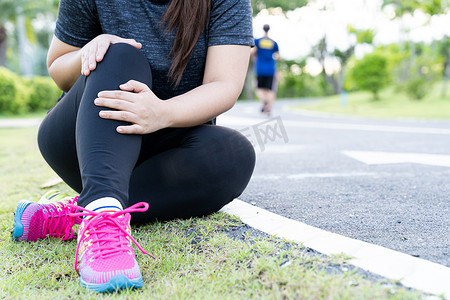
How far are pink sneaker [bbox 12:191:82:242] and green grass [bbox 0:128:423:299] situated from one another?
3 cm

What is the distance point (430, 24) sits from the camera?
18938 mm

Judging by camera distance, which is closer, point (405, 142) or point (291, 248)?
point (291, 248)

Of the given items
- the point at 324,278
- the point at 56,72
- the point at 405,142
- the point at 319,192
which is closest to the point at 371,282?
the point at 324,278

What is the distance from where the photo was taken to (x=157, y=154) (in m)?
1.54

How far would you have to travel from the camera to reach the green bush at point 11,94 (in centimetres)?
1181

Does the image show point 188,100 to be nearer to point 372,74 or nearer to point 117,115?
point 117,115

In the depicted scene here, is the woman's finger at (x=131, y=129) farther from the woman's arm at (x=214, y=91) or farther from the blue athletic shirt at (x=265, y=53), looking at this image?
the blue athletic shirt at (x=265, y=53)

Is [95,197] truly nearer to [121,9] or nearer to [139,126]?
[139,126]

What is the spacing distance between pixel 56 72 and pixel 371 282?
1293mm

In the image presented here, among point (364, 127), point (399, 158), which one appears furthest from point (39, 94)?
point (399, 158)

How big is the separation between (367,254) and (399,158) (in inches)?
86.6

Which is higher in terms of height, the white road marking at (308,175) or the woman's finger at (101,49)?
the woman's finger at (101,49)

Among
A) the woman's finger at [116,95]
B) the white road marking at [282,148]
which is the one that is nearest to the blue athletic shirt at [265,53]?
the white road marking at [282,148]

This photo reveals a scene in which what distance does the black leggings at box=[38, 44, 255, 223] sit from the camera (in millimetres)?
1293
